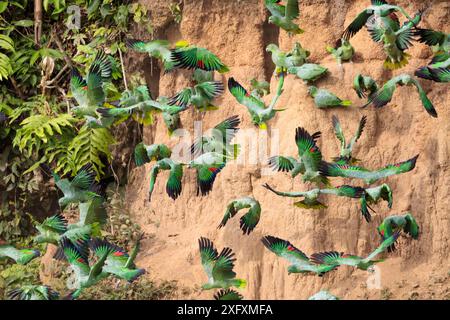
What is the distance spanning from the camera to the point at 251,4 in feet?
34.6

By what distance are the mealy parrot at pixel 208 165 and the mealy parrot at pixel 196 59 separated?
0.68 m

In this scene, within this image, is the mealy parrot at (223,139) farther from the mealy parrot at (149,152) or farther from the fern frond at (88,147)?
the fern frond at (88,147)

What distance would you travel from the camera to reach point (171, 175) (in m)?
9.92

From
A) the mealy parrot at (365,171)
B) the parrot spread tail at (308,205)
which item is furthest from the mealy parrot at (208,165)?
the mealy parrot at (365,171)

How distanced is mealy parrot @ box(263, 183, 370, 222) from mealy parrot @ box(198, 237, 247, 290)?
613mm

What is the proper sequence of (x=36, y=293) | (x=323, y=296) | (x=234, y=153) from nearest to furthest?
(x=323, y=296) → (x=36, y=293) → (x=234, y=153)

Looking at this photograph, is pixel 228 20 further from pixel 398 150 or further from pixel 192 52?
pixel 398 150

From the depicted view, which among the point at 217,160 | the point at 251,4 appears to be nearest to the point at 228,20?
the point at 251,4

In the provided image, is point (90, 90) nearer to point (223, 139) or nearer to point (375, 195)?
point (223, 139)

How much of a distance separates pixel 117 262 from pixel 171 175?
88cm

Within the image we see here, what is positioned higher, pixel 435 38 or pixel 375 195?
pixel 435 38

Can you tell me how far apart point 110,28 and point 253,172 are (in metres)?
1.96

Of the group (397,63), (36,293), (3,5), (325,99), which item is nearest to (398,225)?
(325,99)

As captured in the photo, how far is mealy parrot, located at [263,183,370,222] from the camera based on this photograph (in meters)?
9.38
